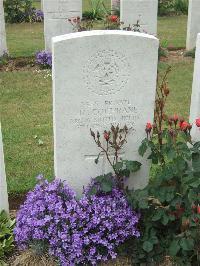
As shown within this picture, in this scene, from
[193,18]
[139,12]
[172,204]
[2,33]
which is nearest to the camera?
[172,204]

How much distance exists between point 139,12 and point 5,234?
657 cm

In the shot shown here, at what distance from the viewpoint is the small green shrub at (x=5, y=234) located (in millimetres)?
3632

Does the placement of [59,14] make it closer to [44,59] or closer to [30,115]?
[44,59]

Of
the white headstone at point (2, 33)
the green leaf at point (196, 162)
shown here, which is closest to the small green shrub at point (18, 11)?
the white headstone at point (2, 33)

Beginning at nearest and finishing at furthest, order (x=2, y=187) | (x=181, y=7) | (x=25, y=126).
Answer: (x=2, y=187) < (x=25, y=126) < (x=181, y=7)

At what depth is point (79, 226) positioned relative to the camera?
344 cm

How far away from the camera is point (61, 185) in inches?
146

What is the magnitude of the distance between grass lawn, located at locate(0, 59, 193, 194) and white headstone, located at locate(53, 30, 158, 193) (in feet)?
3.90

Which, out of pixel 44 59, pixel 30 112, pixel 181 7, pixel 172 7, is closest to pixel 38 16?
pixel 172 7

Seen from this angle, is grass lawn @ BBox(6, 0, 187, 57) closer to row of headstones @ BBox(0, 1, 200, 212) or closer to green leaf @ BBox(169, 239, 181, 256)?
row of headstones @ BBox(0, 1, 200, 212)

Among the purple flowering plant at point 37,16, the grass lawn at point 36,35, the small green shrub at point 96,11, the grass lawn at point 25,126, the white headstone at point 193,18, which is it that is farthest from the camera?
the purple flowering plant at point 37,16

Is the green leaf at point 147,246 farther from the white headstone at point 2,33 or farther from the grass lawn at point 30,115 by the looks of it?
the white headstone at point 2,33

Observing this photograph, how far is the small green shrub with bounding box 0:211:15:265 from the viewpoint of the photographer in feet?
11.9

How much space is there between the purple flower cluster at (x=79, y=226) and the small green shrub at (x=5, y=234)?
15cm
